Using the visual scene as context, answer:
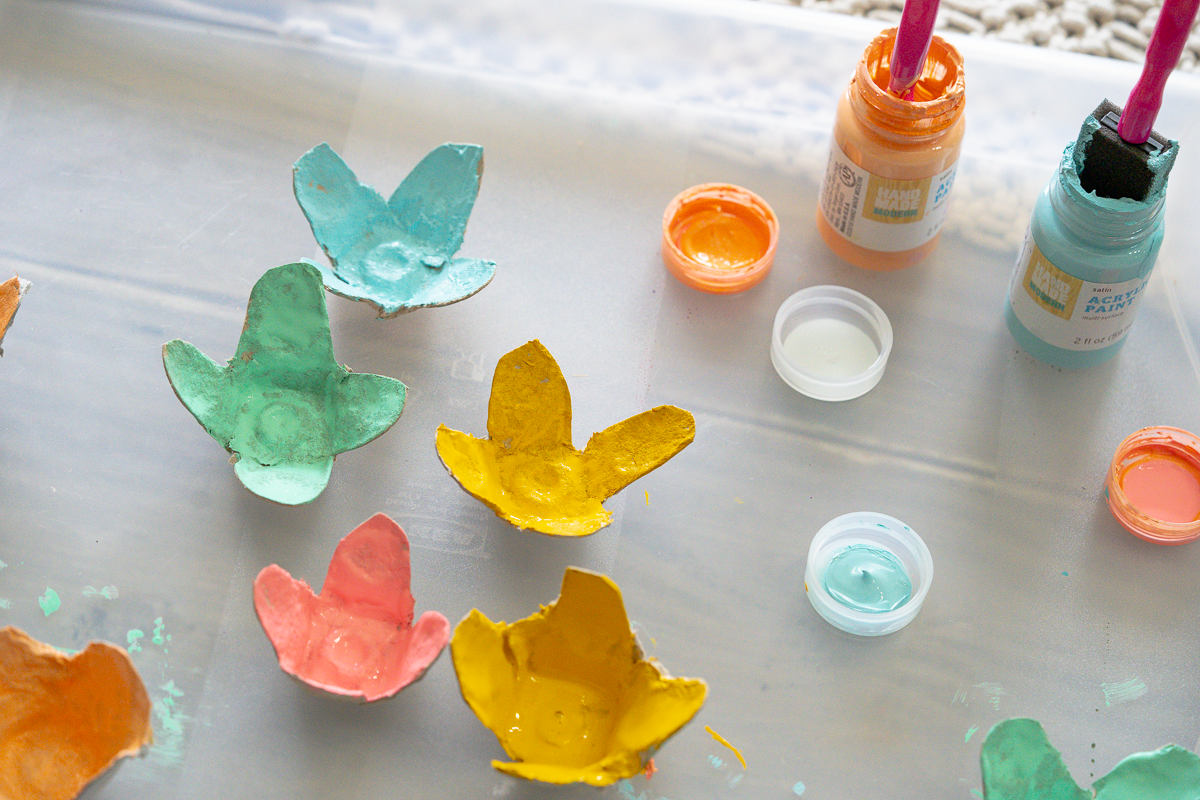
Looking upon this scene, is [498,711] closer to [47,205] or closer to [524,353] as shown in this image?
[524,353]

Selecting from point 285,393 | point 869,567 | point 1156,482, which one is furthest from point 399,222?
point 1156,482

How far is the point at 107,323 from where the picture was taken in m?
1.19

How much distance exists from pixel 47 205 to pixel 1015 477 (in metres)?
1.15

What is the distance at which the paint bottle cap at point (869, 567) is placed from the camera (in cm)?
103

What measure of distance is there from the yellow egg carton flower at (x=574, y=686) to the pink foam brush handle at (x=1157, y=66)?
65 centimetres

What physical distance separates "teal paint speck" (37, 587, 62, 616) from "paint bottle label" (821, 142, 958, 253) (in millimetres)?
915

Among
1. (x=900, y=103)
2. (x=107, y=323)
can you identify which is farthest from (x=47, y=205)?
(x=900, y=103)

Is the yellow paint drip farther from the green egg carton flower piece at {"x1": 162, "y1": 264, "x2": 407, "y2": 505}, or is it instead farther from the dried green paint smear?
the green egg carton flower piece at {"x1": 162, "y1": 264, "x2": 407, "y2": 505}

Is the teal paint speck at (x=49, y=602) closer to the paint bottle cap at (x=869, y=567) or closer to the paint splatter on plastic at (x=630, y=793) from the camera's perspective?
the paint splatter on plastic at (x=630, y=793)

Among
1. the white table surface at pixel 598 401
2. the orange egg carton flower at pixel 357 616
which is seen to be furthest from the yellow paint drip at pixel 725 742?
the orange egg carton flower at pixel 357 616

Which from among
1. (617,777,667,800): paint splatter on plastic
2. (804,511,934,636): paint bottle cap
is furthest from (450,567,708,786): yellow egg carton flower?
(804,511,934,636): paint bottle cap

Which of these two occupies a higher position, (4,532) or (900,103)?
(900,103)

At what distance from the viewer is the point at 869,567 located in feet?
3.55

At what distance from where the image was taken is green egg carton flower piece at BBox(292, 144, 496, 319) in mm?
1152
